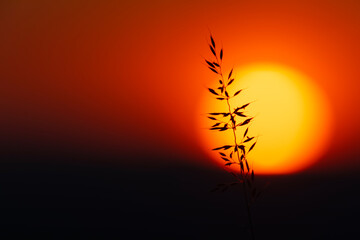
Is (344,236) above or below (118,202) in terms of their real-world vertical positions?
below

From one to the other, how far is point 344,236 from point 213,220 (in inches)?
247

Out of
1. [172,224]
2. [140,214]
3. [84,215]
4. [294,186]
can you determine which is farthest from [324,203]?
[84,215]

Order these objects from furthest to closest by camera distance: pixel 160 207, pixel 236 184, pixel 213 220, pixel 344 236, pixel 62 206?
pixel 62 206
pixel 160 207
pixel 213 220
pixel 344 236
pixel 236 184

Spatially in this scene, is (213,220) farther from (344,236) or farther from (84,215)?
(84,215)

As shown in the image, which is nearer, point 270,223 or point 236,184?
point 236,184

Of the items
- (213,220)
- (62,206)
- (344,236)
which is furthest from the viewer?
(62,206)

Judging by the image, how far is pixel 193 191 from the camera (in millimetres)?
21672

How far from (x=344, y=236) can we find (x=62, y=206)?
1553 centimetres

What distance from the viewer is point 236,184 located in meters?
4.48

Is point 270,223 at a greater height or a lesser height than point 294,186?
lesser

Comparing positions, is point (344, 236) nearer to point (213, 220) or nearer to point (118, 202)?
point (213, 220)

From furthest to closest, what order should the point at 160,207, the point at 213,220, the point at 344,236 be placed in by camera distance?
the point at 160,207, the point at 213,220, the point at 344,236

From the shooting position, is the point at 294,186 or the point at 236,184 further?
the point at 294,186

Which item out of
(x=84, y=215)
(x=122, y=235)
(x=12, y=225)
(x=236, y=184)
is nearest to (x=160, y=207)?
(x=122, y=235)
